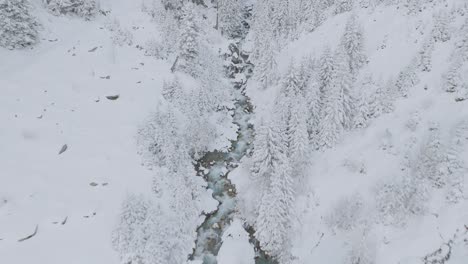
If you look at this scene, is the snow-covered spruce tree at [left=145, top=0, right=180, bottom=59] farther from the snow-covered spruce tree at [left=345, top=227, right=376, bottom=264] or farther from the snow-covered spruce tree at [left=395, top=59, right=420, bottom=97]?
the snow-covered spruce tree at [left=345, top=227, right=376, bottom=264]

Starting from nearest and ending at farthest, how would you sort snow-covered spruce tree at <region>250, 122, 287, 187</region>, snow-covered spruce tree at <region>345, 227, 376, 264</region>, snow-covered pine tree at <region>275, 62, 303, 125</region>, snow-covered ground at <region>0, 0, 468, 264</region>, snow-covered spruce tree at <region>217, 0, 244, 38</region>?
snow-covered spruce tree at <region>345, 227, 376, 264</region>
snow-covered ground at <region>0, 0, 468, 264</region>
snow-covered spruce tree at <region>250, 122, 287, 187</region>
snow-covered pine tree at <region>275, 62, 303, 125</region>
snow-covered spruce tree at <region>217, 0, 244, 38</region>

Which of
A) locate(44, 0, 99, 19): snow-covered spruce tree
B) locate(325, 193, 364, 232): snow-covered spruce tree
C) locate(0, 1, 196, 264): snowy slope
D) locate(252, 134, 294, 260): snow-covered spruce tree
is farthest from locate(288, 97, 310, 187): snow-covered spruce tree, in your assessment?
locate(44, 0, 99, 19): snow-covered spruce tree

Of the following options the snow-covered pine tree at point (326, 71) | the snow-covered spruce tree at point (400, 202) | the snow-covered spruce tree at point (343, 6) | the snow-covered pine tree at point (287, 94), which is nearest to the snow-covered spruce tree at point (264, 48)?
the snow-covered pine tree at point (287, 94)

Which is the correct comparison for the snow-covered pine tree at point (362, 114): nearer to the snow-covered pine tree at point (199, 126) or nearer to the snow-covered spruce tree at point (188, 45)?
the snow-covered pine tree at point (199, 126)

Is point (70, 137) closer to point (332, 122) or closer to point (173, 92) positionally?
A: point (173, 92)

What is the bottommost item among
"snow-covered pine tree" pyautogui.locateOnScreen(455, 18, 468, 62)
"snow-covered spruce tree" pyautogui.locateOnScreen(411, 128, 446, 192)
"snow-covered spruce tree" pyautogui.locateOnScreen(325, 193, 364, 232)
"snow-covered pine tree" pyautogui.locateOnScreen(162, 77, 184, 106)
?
"snow-covered pine tree" pyautogui.locateOnScreen(162, 77, 184, 106)

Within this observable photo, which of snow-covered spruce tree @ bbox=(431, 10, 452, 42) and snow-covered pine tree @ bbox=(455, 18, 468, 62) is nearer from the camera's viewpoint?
snow-covered pine tree @ bbox=(455, 18, 468, 62)
